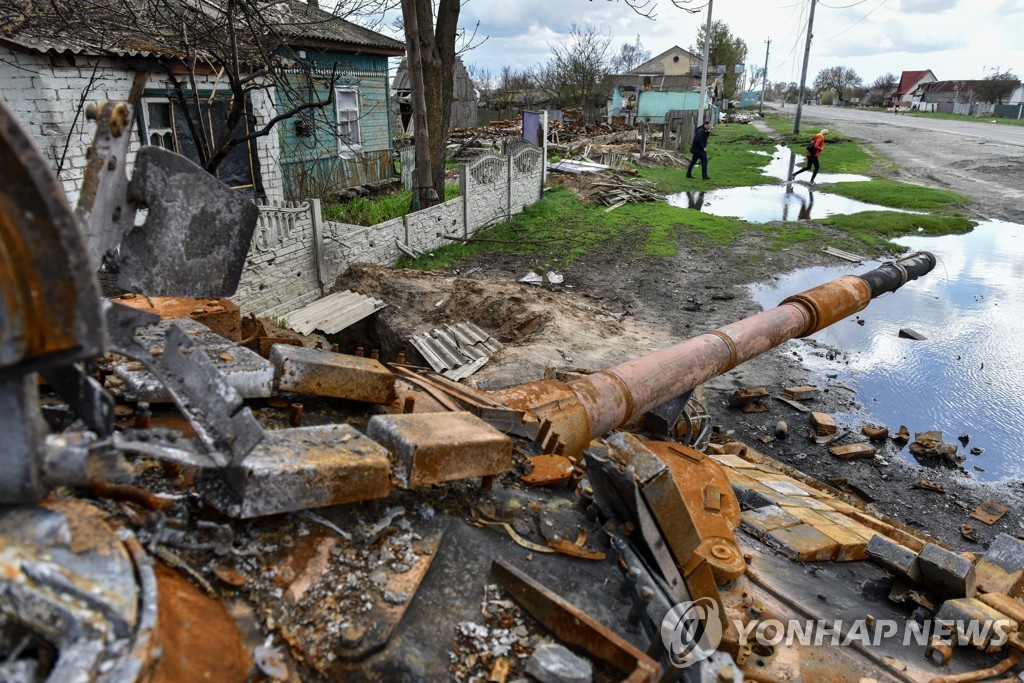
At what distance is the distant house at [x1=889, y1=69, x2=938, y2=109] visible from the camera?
81.1 metres

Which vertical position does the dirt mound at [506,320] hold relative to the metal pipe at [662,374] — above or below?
below

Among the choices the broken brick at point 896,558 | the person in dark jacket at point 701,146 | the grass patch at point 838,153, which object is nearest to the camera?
the broken brick at point 896,558

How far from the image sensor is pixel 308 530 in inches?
90.7

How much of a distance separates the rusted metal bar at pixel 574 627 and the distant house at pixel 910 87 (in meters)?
96.8

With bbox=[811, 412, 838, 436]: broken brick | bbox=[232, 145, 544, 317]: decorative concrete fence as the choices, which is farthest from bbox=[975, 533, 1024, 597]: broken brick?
bbox=[232, 145, 544, 317]: decorative concrete fence

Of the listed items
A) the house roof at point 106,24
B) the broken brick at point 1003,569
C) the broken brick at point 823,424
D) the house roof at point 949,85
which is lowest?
the broken brick at point 823,424

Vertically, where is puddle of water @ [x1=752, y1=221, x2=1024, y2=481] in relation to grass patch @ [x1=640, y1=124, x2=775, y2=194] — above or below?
below

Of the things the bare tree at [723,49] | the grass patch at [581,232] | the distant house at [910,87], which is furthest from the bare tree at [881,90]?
the grass patch at [581,232]

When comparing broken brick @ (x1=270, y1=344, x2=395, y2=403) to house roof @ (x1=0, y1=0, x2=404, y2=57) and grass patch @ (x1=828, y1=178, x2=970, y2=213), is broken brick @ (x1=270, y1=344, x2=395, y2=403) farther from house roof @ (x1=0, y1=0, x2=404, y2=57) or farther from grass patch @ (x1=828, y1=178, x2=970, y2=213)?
grass patch @ (x1=828, y1=178, x2=970, y2=213)

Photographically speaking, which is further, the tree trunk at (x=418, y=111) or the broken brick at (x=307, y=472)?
the tree trunk at (x=418, y=111)

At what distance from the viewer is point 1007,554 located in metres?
3.65

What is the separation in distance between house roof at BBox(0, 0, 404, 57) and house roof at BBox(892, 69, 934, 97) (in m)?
100

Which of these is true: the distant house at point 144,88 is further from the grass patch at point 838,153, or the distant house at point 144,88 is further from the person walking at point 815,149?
the grass patch at point 838,153

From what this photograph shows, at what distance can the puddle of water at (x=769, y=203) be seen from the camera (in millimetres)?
18016
